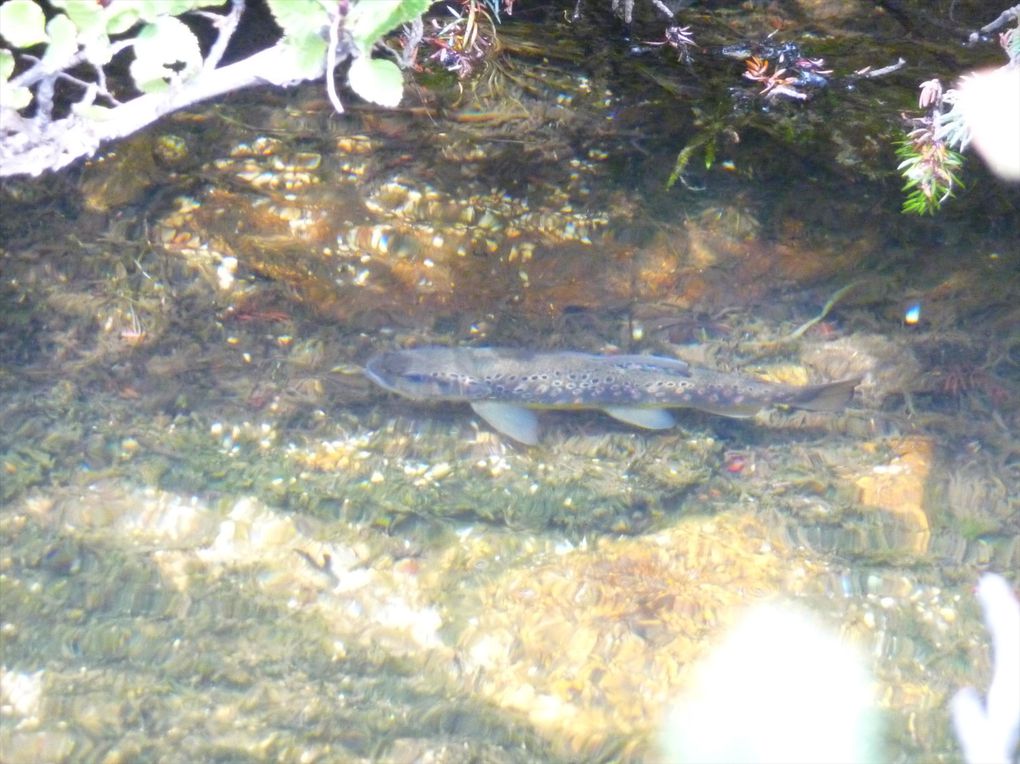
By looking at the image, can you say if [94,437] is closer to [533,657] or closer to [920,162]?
[533,657]

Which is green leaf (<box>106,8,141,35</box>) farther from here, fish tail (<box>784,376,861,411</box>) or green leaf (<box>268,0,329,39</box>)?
fish tail (<box>784,376,861,411</box>)

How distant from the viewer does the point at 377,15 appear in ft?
8.24

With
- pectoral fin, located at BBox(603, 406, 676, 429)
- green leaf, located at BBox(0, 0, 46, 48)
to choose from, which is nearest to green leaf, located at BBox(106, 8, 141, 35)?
green leaf, located at BBox(0, 0, 46, 48)

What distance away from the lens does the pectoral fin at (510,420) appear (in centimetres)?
520

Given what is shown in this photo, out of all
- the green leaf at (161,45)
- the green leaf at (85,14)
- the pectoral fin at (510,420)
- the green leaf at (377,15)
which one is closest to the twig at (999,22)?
the green leaf at (377,15)

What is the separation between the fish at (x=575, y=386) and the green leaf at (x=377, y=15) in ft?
9.18

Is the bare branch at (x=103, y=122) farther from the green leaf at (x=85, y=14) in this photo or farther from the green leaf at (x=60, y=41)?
the green leaf at (x=85, y=14)

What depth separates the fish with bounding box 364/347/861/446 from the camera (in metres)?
5.17

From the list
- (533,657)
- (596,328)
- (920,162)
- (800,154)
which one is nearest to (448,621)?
(533,657)

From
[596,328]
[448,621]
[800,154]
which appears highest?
[800,154]

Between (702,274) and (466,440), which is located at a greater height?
(702,274)

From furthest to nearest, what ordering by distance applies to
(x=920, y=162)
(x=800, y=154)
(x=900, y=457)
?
(x=900, y=457) < (x=800, y=154) < (x=920, y=162)

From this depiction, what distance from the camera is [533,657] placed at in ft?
13.5

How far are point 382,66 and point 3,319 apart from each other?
3590 mm
